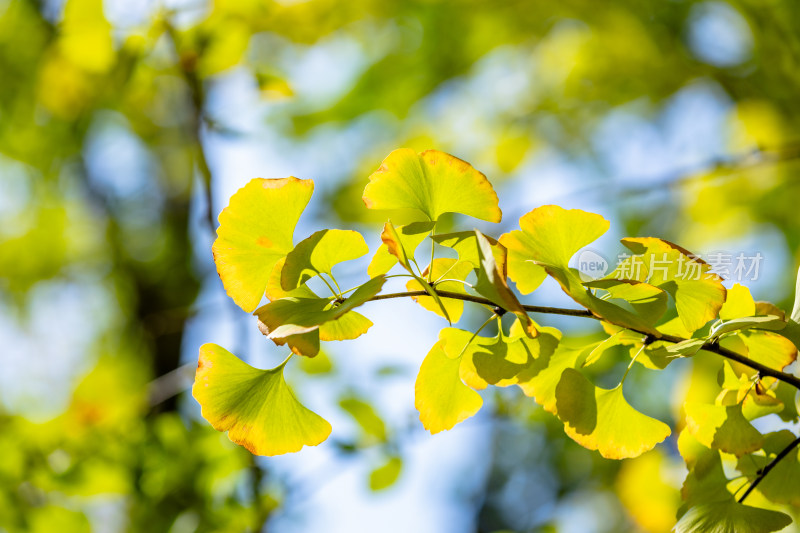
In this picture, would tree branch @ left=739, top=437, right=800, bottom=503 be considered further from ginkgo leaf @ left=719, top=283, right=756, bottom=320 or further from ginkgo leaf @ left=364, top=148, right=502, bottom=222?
ginkgo leaf @ left=364, top=148, right=502, bottom=222

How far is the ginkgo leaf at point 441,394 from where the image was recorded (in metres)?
0.32

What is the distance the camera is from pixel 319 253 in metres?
0.31

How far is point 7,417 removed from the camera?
1.19 metres

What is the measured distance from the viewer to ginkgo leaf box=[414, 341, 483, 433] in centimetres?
32

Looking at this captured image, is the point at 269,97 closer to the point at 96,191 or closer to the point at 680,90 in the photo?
the point at 680,90

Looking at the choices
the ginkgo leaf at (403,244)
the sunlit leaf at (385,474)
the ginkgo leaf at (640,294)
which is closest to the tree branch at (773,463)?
the ginkgo leaf at (640,294)

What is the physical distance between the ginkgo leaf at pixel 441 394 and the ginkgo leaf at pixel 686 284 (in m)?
0.11

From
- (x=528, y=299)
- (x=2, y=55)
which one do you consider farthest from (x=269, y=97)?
(x=2, y=55)

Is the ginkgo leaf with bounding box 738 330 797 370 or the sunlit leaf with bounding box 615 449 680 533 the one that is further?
the sunlit leaf with bounding box 615 449 680 533

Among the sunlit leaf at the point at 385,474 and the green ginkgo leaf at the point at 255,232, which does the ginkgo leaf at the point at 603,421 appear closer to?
the green ginkgo leaf at the point at 255,232

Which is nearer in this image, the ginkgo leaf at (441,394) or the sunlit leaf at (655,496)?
the ginkgo leaf at (441,394)

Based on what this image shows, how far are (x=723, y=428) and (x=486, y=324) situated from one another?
132 mm

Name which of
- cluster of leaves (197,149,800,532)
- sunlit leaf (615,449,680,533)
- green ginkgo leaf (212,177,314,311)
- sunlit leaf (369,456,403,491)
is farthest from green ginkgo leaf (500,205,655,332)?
sunlit leaf (369,456,403,491)

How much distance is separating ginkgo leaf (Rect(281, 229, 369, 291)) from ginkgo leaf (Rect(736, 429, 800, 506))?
245 mm
